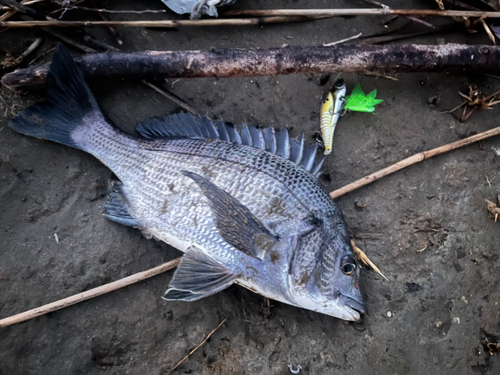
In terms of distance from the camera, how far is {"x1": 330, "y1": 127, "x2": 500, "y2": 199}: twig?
2914 mm

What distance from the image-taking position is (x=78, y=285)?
2643mm

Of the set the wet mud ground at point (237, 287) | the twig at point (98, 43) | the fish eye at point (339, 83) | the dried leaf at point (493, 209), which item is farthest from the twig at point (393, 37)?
the twig at point (98, 43)

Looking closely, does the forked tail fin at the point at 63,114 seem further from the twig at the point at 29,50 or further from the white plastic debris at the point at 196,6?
the white plastic debris at the point at 196,6

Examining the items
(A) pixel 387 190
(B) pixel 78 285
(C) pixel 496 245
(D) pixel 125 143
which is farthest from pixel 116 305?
(C) pixel 496 245

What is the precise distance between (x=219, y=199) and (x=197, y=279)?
539 millimetres

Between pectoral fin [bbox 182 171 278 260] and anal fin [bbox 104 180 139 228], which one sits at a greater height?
pectoral fin [bbox 182 171 278 260]

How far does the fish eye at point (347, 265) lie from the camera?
221cm

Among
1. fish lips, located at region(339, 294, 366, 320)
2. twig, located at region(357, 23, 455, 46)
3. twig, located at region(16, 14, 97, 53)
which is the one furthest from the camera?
twig, located at region(357, 23, 455, 46)

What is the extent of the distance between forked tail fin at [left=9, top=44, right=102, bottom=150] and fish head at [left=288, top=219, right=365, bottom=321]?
6.05 ft

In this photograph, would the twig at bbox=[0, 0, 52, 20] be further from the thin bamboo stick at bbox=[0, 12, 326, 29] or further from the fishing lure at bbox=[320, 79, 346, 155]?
the fishing lure at bbox=[320, 79, 346, 155]

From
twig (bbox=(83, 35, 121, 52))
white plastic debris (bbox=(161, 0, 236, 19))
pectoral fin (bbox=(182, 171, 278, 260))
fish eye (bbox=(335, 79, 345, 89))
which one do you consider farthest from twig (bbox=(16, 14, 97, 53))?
fish eye (bbox=(335, 79, 345, 89))

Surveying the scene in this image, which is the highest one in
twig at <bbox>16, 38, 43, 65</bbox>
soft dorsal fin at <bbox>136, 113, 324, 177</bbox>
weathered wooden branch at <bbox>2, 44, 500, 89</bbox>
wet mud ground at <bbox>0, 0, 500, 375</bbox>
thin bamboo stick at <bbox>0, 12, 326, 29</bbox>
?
thin bamboo stick at <bbox>0, 12, 326, 29</bbox>

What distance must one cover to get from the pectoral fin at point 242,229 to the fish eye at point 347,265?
45 cm

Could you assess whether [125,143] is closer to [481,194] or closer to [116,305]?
[116,305]
